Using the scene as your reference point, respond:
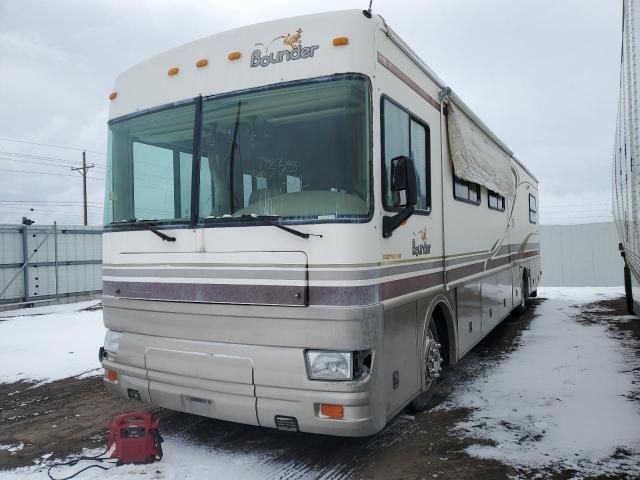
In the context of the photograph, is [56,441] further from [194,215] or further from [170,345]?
[194,215]

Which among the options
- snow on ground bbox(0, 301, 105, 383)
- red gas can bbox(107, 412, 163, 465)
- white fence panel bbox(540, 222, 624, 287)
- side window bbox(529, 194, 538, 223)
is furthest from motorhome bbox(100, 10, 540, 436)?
white fence panel bbox(540, 222, 624, 287)

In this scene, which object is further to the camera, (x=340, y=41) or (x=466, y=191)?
(x=466, y=191)

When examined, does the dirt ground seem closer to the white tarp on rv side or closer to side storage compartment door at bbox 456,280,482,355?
side storage compartment door at bbox 456,280,482,355

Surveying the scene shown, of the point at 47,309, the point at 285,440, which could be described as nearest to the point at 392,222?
the point at 285,440

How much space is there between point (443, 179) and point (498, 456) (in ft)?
8.43

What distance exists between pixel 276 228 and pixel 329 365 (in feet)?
3.28

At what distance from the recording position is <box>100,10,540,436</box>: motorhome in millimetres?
3410

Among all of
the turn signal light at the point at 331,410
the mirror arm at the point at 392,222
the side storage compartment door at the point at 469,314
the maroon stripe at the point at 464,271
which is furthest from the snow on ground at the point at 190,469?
the side storage compartment door at the point at 469,314

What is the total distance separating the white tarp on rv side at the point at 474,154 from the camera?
5371mm

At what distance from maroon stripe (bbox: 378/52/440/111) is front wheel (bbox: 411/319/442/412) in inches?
83.5

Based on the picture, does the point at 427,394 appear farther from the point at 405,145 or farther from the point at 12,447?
the point at 12,447

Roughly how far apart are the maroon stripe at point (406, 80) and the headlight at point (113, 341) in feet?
10.2

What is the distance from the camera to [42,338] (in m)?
9.42

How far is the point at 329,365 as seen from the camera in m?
3.37
